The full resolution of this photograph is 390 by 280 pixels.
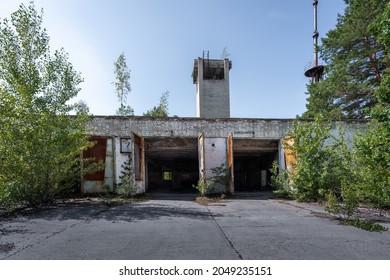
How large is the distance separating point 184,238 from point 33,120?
19.3 feet

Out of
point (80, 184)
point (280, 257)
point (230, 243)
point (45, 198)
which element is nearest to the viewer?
point (280, 257)

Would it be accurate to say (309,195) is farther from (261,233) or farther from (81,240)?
(81,240)

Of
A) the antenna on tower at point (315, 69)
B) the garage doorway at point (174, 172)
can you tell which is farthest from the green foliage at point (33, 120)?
the antenna on tower at point (315, 69)

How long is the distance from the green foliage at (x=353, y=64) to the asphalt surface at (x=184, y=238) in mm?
16293

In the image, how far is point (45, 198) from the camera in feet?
26.8

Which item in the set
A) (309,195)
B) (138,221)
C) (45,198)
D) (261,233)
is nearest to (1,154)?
(45,198)

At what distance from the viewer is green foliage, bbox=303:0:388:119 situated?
1850 cm

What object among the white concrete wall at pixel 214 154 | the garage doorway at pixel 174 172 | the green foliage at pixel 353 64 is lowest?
the garage doorway at pixel 174 172

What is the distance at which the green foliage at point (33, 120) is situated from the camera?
7.00 m

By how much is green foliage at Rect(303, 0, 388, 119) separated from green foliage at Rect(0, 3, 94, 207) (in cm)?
1758

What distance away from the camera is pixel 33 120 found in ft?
24.5

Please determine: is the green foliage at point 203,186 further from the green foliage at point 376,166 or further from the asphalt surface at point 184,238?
the green foliage at point 376,166

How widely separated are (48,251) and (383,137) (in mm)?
8003

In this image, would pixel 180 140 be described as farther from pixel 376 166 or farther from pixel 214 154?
pixel 376 166
